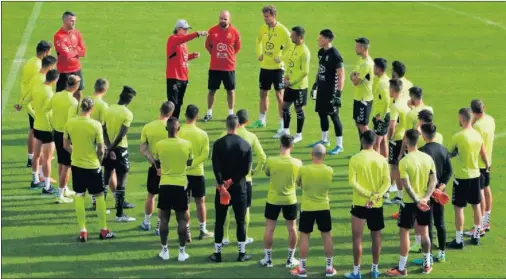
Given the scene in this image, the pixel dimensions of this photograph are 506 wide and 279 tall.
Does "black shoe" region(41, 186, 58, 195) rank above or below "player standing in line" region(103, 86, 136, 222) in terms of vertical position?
below

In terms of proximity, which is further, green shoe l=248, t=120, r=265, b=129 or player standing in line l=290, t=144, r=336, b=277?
green shoe l=248, t=120, r=265, b=129

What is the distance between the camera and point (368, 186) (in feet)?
48.9

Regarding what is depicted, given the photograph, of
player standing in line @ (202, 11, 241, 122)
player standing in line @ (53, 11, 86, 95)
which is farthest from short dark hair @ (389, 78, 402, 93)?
player standing in line @ (53, 11, 86, 95)

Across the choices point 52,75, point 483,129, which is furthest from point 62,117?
point 483,129

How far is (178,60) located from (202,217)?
6151 millimetres

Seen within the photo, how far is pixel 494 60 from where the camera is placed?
2838cm

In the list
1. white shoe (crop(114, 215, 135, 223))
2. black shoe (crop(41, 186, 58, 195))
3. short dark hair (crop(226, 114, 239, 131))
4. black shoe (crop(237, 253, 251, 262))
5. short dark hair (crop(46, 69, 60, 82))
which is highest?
short dark hair (crop(46, 69, 60, 82))

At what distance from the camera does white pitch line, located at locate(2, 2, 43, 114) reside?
24344mm

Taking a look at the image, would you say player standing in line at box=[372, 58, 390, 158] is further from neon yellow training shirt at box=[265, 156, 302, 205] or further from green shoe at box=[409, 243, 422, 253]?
neon yellow training shirt at box=[265, 156, 302, 205]

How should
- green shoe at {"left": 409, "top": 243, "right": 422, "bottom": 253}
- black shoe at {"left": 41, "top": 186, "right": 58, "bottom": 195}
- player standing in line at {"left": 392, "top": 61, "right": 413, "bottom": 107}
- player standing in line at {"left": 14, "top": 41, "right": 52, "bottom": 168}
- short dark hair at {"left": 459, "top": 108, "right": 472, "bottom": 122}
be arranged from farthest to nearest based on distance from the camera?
player standing in line at {"left": 14, "top": 41, "right": 52, "bottom": 168} < black shoe at {"left": 41, "top": 186, "right": 58, "bottom": 195} < player standing in line at {"left": 392, "top": 61, "right": 413, "bottom": 107} < green shoe at {"left": 409, "top": 243, "right": 422, "bottom": 253} < short dark hair at {"left": 459, "top": 108, "right": 472, "bottom": 122}

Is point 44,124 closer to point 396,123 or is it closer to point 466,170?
point 396,123

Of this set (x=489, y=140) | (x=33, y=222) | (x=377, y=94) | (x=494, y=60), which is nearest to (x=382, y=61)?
(x=377, y=94)

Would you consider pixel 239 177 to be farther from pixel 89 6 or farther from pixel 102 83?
pixel 89 6

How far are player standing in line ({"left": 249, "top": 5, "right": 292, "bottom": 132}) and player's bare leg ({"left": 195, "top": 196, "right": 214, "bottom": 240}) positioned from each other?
5.84 meters
